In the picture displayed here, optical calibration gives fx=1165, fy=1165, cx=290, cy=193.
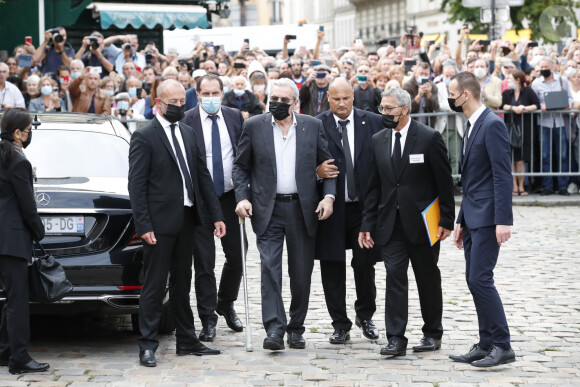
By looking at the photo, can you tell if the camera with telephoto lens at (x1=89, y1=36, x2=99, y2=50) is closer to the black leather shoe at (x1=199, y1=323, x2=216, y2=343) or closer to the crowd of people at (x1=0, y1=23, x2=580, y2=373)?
the crowd of people at (x1=0, y1=23, x2=580, y2=373)

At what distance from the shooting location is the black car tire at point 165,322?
8.82m

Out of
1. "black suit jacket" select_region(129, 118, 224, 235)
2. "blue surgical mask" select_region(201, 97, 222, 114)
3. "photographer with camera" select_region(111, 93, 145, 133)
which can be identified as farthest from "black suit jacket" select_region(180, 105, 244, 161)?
"photographer with camera" select_region(111, 93, 145, 133)

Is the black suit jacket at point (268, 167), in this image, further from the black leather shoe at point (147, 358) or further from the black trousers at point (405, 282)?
the black leather shoe at point (147, 358)

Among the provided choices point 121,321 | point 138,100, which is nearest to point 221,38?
point 138,100

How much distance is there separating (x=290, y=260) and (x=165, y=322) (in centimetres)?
112

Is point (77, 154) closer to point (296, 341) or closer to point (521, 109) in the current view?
point (296, 341)

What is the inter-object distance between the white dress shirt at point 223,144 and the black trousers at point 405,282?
4.88ft

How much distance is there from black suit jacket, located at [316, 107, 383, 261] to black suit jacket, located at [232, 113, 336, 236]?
0.18 meters

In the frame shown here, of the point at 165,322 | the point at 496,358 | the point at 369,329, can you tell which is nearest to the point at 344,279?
the point at 369,329

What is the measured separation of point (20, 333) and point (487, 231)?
3.14m

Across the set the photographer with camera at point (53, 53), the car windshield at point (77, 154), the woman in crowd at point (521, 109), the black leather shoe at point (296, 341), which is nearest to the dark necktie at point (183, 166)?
the car windshield at point (77, 154)

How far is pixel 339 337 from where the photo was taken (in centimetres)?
866

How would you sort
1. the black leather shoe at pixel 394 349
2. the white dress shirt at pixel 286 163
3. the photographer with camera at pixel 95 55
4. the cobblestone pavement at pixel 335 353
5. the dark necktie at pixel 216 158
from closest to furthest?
the cobblestone pavement at pixel 335 353 → the black leather shoe at pixel 394 349 → the white dress shirt at pixel 286 163 → the dark necktie at pixel 216 158 → the photographer with camera at pixel 95 55

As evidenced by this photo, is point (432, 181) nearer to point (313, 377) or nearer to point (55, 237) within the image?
point (313, 377)
